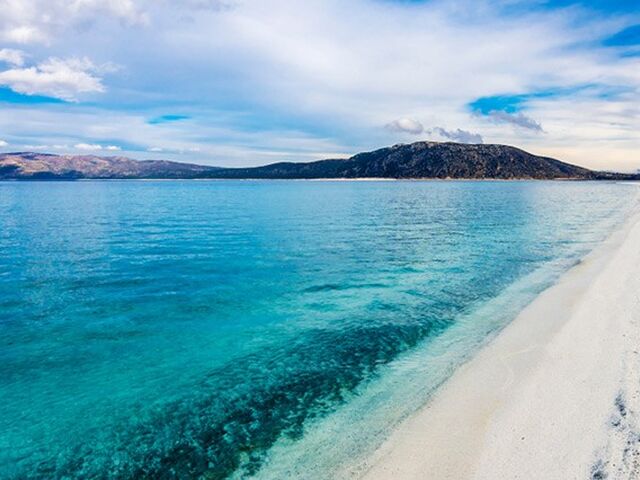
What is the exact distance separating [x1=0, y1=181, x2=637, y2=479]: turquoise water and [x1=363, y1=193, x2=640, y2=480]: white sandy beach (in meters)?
0.88

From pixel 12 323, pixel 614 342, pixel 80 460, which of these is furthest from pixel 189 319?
pixel 614 342

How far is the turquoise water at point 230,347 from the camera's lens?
957cm

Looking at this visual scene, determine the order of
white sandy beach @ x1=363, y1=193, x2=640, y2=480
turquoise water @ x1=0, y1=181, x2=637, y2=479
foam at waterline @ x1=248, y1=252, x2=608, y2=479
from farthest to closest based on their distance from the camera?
1. turquoise water @ x1=0, y1=181, x2=637, y2=479
2. foam at waterline @ x1=248, y1=252, x2=608, y2=479
3. white sandy beach @ x1=363, y1=193, x2=640, y2=480

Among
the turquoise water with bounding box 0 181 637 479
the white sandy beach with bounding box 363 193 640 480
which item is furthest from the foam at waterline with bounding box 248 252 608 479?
the white sandy beach with bounding box 363 193 640 480

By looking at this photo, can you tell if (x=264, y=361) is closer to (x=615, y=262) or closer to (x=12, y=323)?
(x=12, y=323)

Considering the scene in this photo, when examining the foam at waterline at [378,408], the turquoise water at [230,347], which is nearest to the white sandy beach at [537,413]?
the foam at waterline at [378,408]

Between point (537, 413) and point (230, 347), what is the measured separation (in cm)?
994

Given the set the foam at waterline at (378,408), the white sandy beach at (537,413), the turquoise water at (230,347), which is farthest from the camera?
the turquoise water at (230,347)

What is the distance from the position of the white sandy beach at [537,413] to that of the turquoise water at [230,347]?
2.89 ft

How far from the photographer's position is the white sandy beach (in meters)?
8.16

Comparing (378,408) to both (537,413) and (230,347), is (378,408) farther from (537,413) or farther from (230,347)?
(230,347)

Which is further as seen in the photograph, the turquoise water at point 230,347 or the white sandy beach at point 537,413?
the turquoise water at point 230,347

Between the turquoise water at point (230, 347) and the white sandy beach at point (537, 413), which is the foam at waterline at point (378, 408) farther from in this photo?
the white sandy beach at point (537, 413)

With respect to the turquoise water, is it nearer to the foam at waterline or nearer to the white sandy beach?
the foam at waterline
